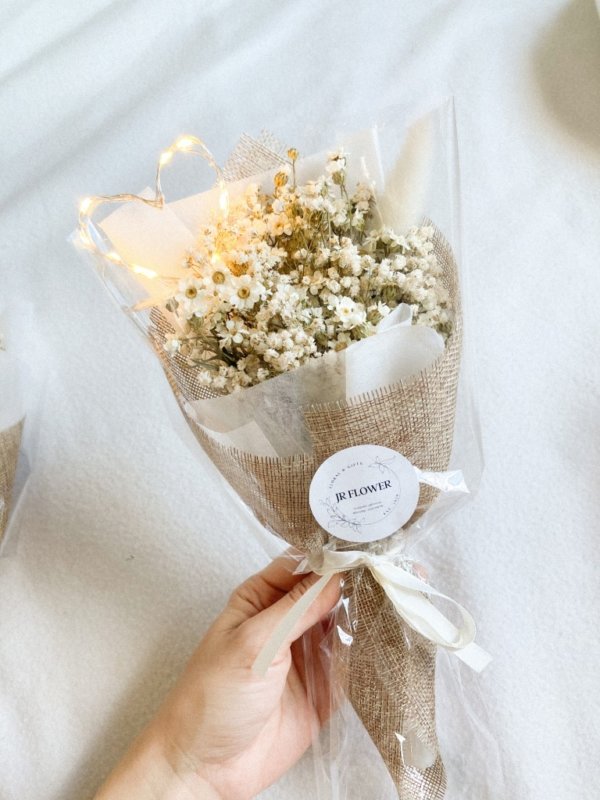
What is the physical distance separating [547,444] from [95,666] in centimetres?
67

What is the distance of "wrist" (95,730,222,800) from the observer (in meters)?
0.88

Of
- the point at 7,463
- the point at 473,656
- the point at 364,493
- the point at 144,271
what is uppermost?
the point at 144,271

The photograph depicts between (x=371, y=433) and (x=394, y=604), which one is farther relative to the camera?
(x=394, y=604)

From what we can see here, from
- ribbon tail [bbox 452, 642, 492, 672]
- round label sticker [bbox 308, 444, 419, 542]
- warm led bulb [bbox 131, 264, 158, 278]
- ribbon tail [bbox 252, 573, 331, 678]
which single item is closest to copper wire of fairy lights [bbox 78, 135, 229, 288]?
warm led bulb [bbox 131, 264, 158, 278]

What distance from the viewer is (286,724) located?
36.1 inches

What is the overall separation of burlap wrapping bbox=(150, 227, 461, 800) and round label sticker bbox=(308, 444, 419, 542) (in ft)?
0.03

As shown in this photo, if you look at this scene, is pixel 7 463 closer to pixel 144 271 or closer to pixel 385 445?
pixel 144 271

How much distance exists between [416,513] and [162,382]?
0.33 m

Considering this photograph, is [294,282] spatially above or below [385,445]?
above

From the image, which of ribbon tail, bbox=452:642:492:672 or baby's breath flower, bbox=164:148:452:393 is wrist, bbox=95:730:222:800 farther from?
baby's breath flower, bbox=164:148:452:393

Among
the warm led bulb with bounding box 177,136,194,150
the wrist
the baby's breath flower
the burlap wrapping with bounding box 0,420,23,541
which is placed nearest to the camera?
the baby's breath flower

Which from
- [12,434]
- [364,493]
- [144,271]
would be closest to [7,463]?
[12,434]

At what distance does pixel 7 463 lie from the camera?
40.4 inches

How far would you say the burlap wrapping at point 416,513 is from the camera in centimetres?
68
